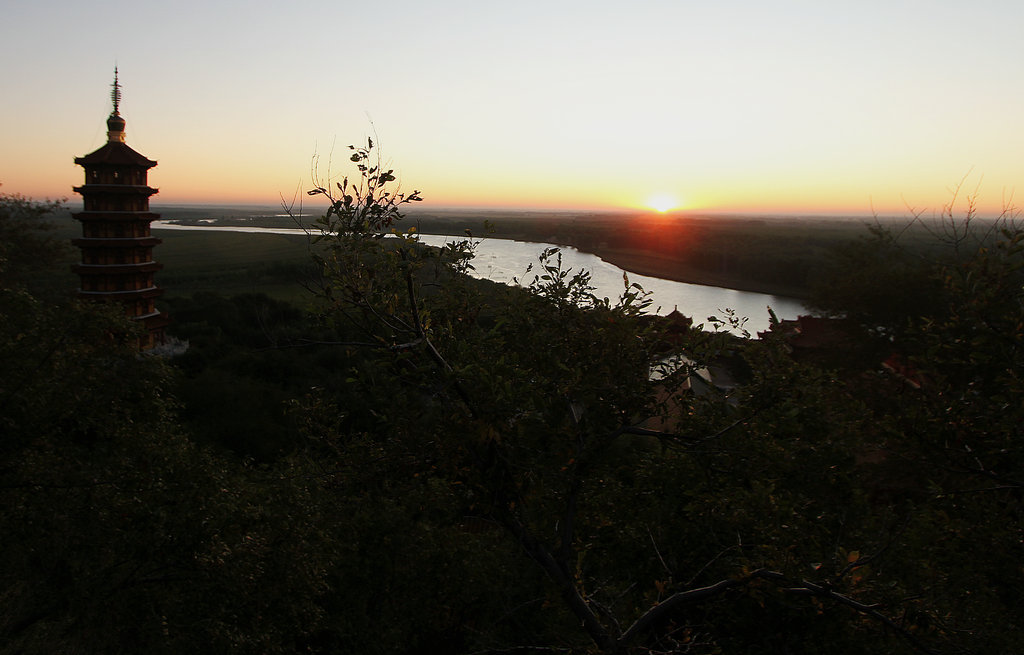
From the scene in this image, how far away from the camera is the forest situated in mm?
4199

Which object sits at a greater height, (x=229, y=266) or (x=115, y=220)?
(x=115, y=220)

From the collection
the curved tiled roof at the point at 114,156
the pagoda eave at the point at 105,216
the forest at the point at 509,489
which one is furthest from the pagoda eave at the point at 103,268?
the forest at the point at 509,489

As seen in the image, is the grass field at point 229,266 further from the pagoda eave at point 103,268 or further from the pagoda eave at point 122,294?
the pagoda eave at point 103,268

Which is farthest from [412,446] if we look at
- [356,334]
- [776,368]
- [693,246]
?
[693,246]

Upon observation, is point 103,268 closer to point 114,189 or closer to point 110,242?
point 110,242

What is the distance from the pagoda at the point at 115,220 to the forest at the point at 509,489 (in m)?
18.9

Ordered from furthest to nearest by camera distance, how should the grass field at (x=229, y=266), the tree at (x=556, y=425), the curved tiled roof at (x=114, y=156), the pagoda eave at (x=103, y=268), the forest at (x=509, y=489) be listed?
the grass field at (x=229, y=266) → the pagoda eave at (x=103, y=268) → the curved tiled roof at (x=114, y=156) → the forest at (x=509, y=489) → the tree at (x=556, y=425)

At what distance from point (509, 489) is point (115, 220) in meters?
28.7

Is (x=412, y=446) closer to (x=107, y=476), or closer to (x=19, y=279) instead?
(x=107, y=476)

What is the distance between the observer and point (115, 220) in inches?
1014

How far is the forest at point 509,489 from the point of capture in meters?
4.20

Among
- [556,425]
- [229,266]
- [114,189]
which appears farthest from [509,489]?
[229,266]

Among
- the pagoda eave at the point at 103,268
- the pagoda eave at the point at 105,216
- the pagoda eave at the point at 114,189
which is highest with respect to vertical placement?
the pagoda eave at the point at 114,189

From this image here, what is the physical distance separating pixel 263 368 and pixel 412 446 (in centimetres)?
2527
